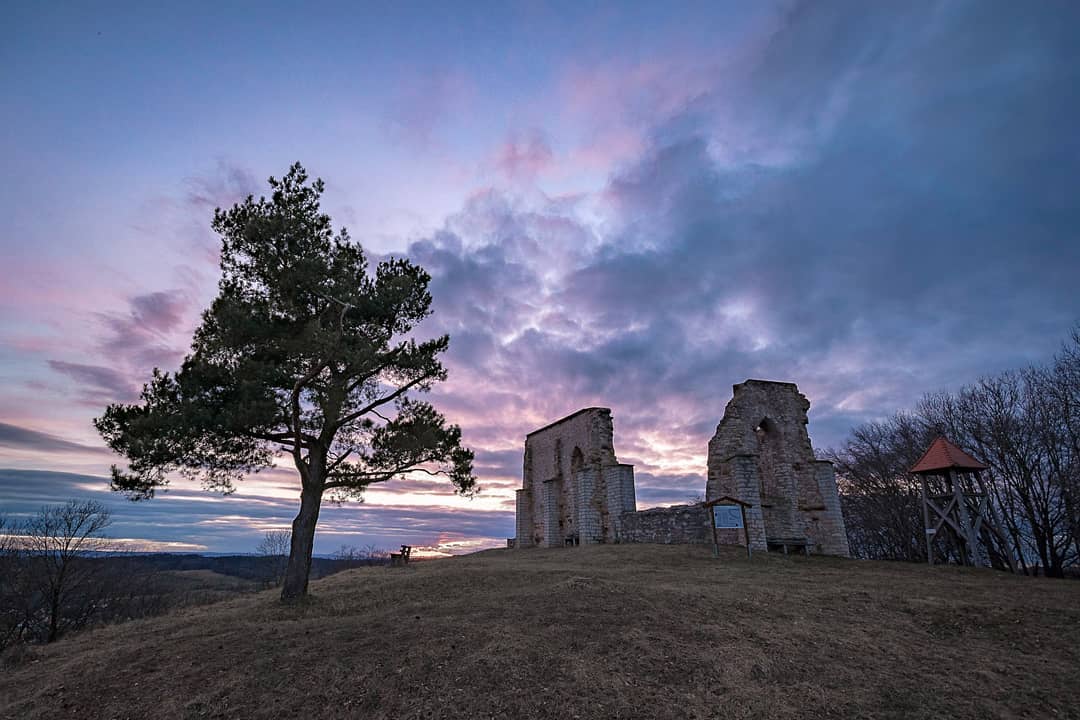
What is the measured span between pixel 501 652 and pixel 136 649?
664 cm

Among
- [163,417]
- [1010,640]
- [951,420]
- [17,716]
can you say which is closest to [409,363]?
[163,417]

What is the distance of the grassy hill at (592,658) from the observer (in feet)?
19.4

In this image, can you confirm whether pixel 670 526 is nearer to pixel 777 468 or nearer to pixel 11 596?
pixel 777 468

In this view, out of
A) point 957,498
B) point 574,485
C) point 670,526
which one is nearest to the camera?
point 957,498

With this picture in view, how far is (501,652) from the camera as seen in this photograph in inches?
279

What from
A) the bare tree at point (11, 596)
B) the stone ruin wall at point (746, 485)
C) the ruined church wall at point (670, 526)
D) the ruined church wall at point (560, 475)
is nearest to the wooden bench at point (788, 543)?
the stone ruin wall at point (746, 485)

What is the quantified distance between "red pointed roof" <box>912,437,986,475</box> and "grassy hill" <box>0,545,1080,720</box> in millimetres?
6014

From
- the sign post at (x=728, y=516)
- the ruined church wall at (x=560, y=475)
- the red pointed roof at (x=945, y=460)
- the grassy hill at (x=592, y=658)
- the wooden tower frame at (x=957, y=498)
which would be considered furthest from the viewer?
the ruined church wall at (x=560, y=475)

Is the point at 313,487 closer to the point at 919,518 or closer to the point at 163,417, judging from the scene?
the point at 163,417

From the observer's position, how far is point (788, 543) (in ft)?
68.2

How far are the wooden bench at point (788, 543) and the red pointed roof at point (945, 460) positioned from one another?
542 cm

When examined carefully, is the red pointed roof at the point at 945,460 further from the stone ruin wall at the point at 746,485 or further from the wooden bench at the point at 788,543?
the wooden bench at the point at 788,543

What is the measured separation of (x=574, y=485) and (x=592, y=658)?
2216 centimetres

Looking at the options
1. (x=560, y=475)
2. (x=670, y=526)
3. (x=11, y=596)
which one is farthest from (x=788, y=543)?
(x=11, y=596)
